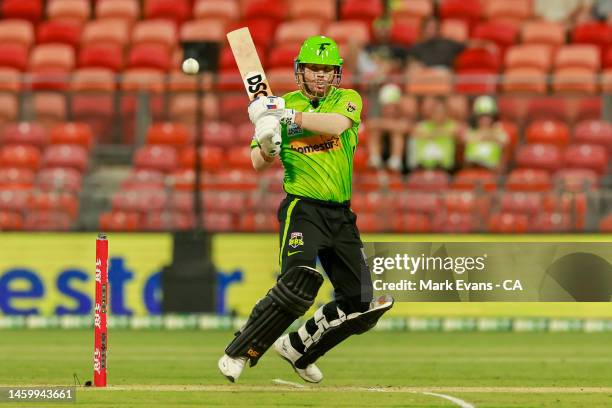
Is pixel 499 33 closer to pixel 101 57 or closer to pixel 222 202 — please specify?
pixel 101 57

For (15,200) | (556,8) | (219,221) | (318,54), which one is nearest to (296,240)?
(318,54)

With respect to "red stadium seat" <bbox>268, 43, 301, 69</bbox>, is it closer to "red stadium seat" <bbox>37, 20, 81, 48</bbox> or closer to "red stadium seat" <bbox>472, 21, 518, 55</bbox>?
"red stadium seat" <bbox>472, 21, 518, 55</bbox>

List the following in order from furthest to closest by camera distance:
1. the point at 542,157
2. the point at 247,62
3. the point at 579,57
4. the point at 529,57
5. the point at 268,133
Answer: the point at 529,57 < the point at 579,57 < the point at 542,157 < the point at 247,62 < the point at 268,133

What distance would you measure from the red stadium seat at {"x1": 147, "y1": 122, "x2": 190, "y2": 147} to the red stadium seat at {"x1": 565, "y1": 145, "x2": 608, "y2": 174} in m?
4.87

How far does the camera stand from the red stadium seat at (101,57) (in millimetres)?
21406

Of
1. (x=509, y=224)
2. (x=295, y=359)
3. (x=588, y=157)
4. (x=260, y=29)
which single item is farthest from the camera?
(x=260, y=29)

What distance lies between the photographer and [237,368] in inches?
386

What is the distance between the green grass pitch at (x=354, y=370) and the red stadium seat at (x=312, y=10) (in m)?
7.50

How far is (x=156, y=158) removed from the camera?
61.3 feet

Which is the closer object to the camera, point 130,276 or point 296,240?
point 296,240

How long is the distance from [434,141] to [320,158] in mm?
8535

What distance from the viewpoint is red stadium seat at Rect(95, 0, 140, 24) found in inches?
899

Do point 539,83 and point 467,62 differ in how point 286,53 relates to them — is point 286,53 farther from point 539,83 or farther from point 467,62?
point 539,83

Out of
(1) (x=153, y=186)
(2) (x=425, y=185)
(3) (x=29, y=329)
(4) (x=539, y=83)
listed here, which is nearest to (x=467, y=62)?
(4) (x=539, y=83)
